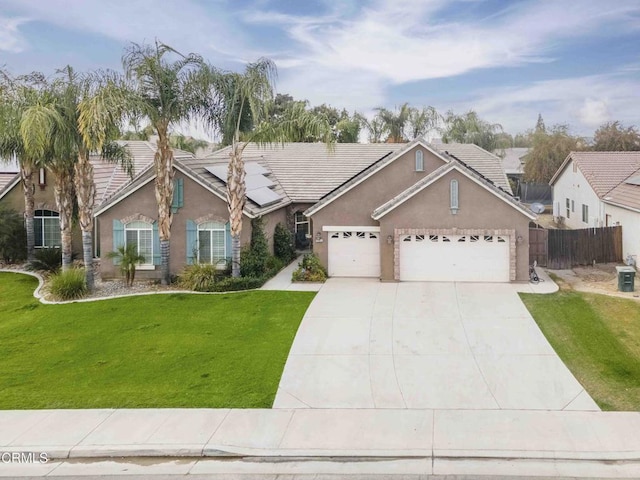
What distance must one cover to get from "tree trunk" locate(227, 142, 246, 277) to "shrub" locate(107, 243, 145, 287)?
361cm

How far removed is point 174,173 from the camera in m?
20.1

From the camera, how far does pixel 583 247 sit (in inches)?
864

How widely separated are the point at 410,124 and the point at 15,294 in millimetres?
36688

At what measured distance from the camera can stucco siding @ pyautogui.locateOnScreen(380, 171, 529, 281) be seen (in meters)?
19.2

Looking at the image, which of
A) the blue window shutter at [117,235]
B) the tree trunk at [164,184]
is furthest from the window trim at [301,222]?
the blue window shutter at [117,235]

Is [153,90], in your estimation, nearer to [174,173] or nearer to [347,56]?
[174,173]

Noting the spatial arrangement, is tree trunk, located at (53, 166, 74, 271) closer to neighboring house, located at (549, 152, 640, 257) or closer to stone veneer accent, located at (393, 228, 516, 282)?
stone veneer accent, located at (393, 228, 516, 282)

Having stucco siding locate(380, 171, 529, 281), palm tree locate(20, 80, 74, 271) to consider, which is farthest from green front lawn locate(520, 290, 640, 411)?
palm tree locate(20, 80, 74, 271)

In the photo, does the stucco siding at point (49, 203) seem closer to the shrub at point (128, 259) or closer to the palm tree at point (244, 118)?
the shrub at point (128, 259)

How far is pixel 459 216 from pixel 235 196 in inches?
309

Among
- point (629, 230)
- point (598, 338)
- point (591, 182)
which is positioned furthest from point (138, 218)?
point (591, 182)

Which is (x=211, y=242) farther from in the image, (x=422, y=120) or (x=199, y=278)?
(x=422, y=120)

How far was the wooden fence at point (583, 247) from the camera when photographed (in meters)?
21.7

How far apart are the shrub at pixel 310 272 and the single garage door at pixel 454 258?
288 centimetres
